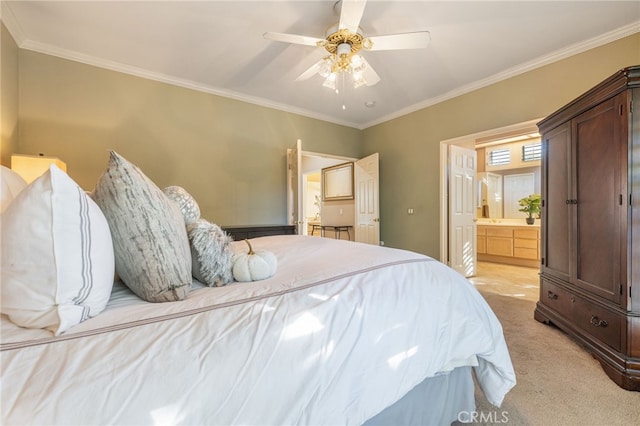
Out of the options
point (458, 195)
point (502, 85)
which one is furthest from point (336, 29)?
point (458, 195)

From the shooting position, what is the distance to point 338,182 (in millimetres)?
6176

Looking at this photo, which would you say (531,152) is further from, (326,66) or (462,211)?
(326,66)

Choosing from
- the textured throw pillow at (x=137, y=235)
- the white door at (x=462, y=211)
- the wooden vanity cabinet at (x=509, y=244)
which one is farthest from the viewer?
the wooden vanity cabinet at (x=509, y=244)

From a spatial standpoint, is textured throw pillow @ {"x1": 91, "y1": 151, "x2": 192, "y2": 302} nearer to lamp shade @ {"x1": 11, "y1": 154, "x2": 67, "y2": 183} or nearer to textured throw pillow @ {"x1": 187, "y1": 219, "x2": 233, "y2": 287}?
textured throw pillow @ {"x1": 187, "y1": 219, "x2": 233, "y2": 287}

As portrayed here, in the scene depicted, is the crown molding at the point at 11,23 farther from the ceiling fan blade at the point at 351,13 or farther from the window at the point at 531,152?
the window at the point at 531,152

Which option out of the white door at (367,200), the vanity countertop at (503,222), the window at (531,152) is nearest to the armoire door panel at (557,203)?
the white door at (367,200)

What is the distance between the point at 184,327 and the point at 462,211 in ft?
14.1

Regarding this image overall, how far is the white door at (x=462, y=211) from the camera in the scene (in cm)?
392

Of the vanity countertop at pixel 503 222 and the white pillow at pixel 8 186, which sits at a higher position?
the white pillow at pixel 8 186

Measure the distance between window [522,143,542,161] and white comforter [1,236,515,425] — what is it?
18.2ft

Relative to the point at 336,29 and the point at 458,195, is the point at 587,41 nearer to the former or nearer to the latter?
the point at 458,195

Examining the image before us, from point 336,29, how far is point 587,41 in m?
2.55

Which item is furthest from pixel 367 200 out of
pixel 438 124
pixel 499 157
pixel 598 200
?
pixel 499 157

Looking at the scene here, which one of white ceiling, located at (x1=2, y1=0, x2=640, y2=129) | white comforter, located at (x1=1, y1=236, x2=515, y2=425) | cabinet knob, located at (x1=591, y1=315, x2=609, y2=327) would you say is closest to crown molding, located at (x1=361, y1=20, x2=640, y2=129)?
white ceiling, located at (x1=2, y1=0, x2=640, y2=129)
